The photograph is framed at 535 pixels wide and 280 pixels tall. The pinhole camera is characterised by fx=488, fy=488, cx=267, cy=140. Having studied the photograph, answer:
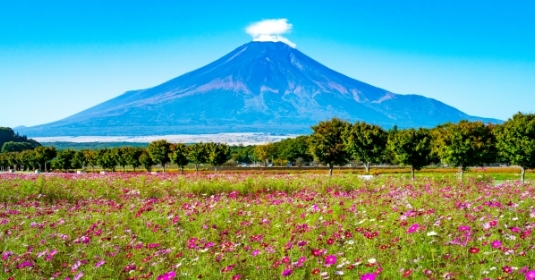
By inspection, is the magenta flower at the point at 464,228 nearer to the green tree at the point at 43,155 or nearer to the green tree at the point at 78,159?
the green tree at the point at 43,155

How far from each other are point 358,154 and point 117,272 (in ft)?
201

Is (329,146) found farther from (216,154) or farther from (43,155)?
(43,155)

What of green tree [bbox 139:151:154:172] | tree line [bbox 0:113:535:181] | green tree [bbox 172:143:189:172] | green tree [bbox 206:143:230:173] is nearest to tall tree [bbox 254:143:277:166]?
tree line [bbox 0:113:535:181]

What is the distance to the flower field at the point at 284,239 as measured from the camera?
22.6 ft

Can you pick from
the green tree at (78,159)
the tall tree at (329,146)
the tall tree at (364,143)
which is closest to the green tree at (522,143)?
the tall tree at (364,143)

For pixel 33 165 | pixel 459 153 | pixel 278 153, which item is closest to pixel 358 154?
pixel 459 153

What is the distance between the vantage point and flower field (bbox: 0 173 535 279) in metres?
6.88

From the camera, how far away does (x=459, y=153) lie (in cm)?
5522

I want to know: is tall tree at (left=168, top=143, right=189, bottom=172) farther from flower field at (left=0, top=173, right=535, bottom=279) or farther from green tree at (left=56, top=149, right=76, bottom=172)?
flower field at (left=0, top=173, right=535, bottom=279)

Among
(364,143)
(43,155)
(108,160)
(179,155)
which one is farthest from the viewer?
(43,155)

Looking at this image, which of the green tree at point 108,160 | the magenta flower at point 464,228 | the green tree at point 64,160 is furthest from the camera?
the green tree at point 64,160

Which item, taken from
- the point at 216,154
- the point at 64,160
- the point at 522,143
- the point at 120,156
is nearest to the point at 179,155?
the point at 216,154

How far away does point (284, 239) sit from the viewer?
28.8 ft

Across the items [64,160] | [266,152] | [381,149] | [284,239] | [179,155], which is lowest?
[64,160]
